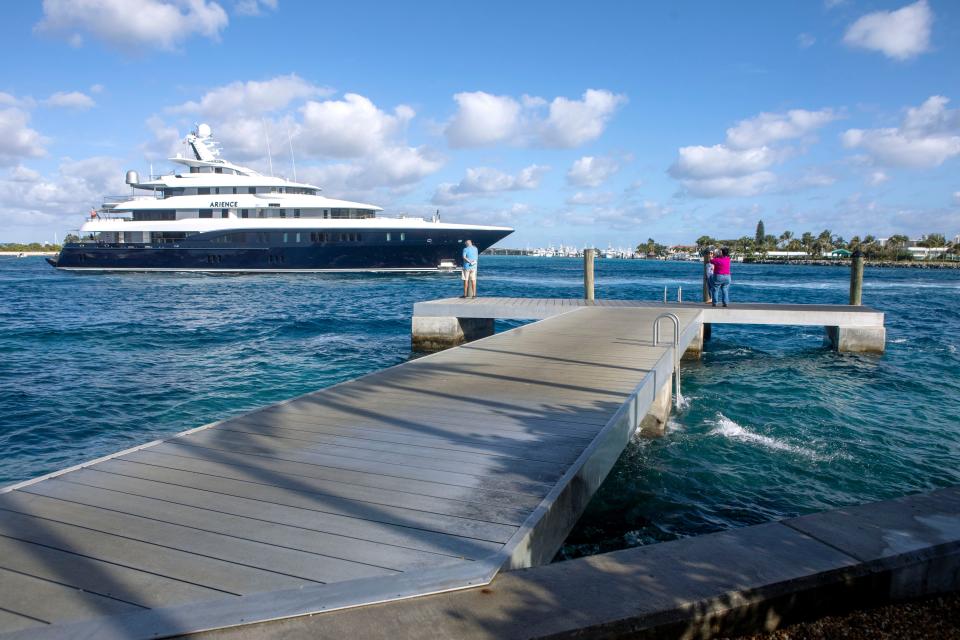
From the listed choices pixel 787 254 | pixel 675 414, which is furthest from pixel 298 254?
pixel 787 254

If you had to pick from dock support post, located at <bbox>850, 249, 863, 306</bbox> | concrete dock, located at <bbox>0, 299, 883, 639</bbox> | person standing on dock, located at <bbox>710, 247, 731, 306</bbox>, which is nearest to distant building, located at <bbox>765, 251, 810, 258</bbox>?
dock support post, located at <bbox>850, 249, 863, 306</bbox>

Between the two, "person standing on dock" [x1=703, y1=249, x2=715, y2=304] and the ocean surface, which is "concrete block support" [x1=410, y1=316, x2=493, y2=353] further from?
"person standing on dock" [x1=703, y1=249, x2=715, y2=304]

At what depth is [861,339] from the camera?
45.3 ft

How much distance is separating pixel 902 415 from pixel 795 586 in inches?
318

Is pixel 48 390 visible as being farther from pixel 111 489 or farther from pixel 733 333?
pixel 733 333

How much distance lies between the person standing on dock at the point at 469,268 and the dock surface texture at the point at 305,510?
8.81m

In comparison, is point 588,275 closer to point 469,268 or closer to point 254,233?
point 469,268

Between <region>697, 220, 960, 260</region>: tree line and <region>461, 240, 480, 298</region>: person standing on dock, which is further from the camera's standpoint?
<region>697, 220, 960, 260</region>: tree line

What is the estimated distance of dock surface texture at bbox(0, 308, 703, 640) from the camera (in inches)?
102

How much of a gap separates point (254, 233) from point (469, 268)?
3150 centimetres

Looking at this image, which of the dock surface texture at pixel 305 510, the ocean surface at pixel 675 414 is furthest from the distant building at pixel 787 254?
the dock surface texture at pixel 305 510

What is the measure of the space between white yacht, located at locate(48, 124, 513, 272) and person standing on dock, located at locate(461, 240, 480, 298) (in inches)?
1093

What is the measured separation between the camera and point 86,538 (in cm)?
314

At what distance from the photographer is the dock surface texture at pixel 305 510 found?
2586mm
